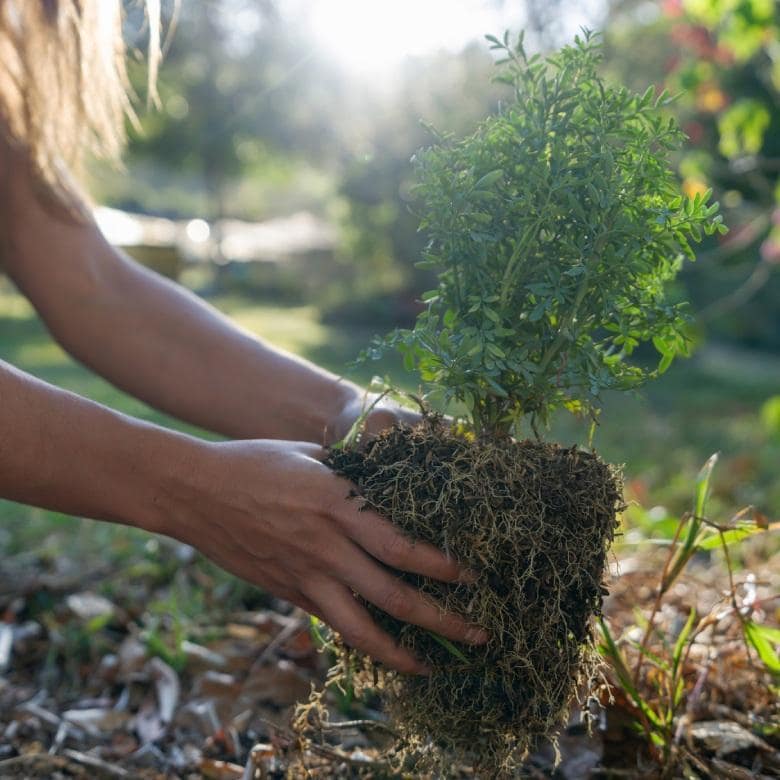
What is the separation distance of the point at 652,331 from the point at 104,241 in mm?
1413

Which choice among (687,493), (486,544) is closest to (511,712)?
(486,544)

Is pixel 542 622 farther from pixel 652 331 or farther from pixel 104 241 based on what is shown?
pixel 104 241

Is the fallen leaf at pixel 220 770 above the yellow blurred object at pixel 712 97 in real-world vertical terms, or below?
below

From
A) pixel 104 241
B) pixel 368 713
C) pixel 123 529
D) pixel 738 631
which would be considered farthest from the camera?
pixel 123 529

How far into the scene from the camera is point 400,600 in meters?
1.31

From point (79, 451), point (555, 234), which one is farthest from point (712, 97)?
point (79, 451)

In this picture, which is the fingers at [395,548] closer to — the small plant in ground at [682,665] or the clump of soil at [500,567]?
the clump of soil at [500,567]

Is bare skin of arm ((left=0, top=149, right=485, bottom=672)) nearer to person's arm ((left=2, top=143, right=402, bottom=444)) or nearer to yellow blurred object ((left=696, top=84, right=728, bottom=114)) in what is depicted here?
person's arm ((left=2, top=143, right=402, bottom=444))

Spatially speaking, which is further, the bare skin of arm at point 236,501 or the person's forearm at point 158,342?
the person's forearm at point 158,342

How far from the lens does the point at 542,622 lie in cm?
135

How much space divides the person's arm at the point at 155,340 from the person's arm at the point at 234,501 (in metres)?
0.44

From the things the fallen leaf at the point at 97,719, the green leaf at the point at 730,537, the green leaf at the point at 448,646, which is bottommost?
the fallen leaf at the point at 97,719

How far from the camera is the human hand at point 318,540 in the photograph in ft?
4.31

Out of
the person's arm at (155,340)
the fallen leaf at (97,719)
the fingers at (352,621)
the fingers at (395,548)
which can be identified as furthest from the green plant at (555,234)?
the fallen leaf at (97,719)
